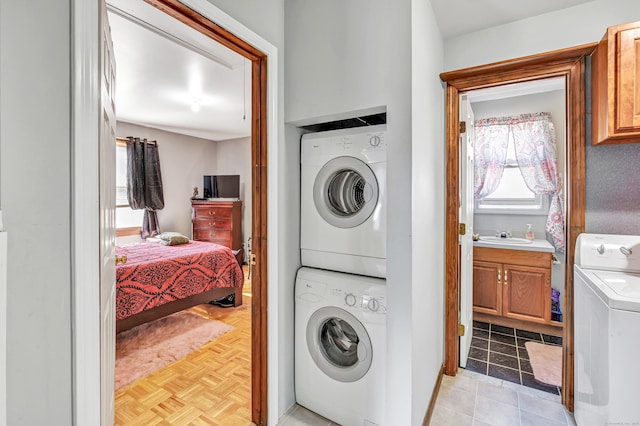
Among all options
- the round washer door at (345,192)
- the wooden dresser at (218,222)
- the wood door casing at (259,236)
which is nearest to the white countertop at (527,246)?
the round washer door at (345,192)

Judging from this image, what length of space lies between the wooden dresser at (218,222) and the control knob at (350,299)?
4.20 meters

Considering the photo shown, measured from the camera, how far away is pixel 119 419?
1805mm

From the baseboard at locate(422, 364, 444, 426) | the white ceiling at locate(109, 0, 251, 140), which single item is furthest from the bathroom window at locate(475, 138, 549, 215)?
the white ceiling at locate(109, 0, 251, 140)

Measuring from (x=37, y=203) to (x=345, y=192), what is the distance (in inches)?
56.1

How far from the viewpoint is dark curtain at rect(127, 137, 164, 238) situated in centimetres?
492

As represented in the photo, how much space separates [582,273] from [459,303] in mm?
830

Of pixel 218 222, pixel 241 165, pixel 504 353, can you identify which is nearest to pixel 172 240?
pixel 218 222

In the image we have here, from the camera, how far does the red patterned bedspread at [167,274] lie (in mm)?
2670

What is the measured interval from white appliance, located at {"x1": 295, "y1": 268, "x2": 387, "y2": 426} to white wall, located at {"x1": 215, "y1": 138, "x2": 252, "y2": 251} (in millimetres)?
4224

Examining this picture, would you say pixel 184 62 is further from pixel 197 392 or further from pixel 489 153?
pixel 489 153

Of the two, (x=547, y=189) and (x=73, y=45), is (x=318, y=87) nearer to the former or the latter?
(x=73, y=45)

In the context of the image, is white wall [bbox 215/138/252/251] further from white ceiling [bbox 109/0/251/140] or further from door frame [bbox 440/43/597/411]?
door frame [bbox 440/43/597/411]

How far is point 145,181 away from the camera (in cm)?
511

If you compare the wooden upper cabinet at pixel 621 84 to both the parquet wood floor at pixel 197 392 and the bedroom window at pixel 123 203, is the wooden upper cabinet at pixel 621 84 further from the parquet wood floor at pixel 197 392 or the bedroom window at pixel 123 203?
the bedroom window at pixel 123 203
